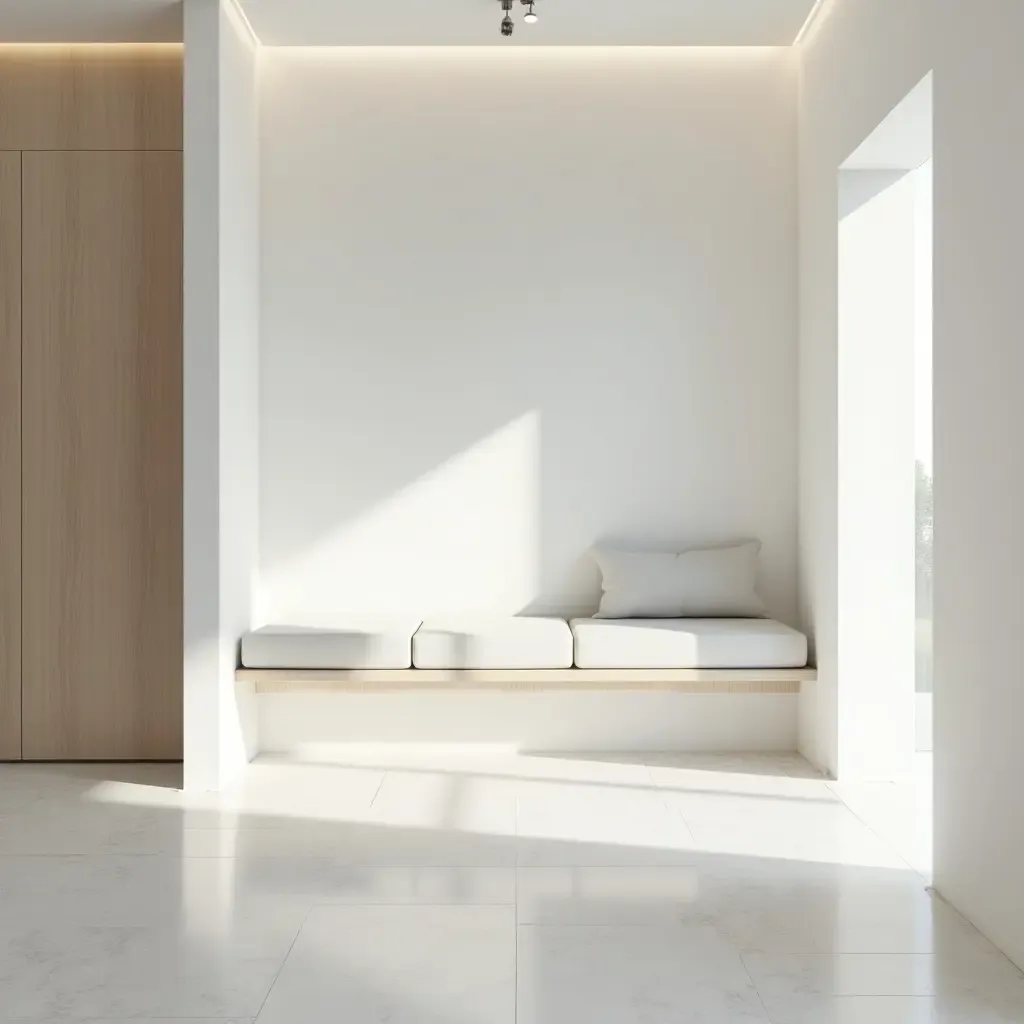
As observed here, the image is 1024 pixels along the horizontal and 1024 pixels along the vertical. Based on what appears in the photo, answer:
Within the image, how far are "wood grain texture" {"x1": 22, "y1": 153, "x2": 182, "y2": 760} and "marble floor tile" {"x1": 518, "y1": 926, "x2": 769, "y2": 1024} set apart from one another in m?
2.68

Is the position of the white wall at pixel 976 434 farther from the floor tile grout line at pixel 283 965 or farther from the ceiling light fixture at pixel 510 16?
the floor tile grout line at pixel 283 965

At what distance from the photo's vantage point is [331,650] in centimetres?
471

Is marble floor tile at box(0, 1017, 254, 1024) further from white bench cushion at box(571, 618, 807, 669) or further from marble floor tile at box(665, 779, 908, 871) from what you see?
white bench cushion at box(571, 618, 807, 669)

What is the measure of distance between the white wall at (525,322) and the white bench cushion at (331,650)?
1.99ft

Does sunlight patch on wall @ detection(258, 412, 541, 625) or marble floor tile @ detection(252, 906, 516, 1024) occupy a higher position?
sunlight patch on wall @ detection(258, 412, 541, 625)

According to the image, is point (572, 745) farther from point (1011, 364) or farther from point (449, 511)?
point (1011, 364)

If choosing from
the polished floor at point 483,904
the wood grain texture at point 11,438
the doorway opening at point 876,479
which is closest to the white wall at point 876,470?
the doorway opening at point 876,479

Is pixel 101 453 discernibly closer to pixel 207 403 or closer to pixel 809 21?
pixel 207 403

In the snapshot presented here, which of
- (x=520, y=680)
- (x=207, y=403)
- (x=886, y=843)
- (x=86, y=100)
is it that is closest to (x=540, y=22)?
(x=86, y=100)

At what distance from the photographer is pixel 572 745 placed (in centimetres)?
519

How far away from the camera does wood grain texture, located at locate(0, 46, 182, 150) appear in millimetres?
4973

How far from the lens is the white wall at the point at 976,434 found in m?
2.83

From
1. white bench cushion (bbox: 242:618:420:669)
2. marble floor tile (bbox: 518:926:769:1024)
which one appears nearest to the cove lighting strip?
white bench cushion (bbox: 242:618:420:669)

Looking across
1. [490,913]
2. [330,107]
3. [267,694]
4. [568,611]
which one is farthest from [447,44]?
[490,913]
